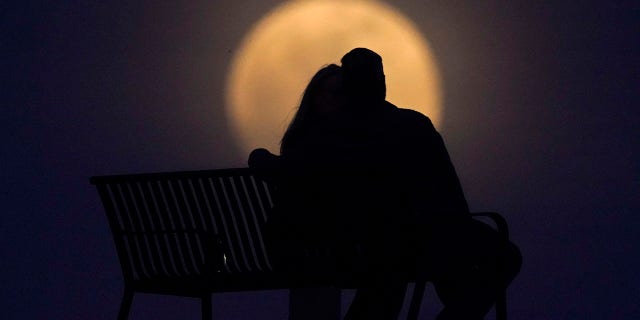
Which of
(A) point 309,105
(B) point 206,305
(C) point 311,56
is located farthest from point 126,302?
(C) point 311,56

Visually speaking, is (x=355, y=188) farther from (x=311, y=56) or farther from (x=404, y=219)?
(x=311, y=56)

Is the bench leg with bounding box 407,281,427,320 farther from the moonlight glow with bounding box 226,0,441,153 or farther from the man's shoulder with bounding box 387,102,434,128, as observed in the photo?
the moonlight glow with bounding box 226,0,441,153

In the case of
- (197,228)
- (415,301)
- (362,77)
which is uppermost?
(362,77)

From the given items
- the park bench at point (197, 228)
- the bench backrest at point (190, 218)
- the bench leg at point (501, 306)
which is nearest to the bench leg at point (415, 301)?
the park bench at point (197, 228)

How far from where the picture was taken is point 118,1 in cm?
430

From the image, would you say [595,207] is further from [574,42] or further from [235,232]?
[235,232]

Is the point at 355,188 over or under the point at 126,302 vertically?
over

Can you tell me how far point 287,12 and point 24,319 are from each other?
202cm

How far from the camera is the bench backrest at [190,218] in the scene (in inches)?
91.4

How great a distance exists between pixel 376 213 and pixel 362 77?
1.23 feet

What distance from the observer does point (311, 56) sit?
4.32m

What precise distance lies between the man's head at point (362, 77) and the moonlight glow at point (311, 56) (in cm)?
201

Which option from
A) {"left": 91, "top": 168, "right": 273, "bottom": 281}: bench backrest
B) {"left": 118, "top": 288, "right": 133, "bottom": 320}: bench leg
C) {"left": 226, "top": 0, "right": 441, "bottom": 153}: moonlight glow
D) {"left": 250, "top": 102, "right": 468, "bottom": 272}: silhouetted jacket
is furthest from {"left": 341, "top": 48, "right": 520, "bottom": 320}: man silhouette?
{"left": 226, "top": 0, "right": 441, "bottom": 153}: moonlight glow

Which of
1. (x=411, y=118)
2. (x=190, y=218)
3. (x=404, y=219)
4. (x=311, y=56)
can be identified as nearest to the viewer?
(x=404, y=219)
